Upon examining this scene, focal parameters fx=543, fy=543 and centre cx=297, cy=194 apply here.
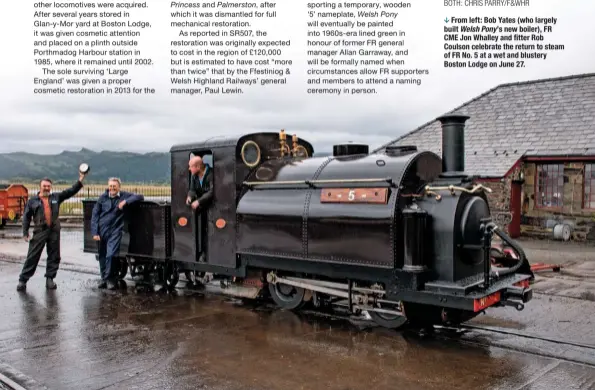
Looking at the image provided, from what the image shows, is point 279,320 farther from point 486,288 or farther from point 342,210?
point 486,288

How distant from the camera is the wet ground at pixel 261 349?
4891 millimetres

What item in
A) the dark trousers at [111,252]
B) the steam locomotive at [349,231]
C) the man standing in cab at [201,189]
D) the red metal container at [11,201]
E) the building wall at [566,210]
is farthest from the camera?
the red metal container at [11,201]

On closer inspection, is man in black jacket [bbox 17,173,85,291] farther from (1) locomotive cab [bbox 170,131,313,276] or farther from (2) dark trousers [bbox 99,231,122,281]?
(1) locomotive cab [bbox 170,131,313,276]

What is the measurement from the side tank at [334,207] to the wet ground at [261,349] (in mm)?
933

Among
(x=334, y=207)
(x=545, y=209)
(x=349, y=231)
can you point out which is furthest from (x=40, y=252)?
(x=545, y=209)

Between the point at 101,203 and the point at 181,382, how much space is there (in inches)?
210

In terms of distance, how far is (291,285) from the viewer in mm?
7449

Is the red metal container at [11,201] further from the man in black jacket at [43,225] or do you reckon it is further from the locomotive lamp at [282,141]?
the locomotive lamp at [282,141]

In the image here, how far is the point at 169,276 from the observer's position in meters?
9.17

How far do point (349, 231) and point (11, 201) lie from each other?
2058cm

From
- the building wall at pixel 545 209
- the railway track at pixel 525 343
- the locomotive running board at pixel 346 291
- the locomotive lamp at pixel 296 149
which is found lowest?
the railway track at pixel 525 343

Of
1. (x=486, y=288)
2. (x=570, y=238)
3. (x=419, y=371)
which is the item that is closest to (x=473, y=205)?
(x=486, y=288)

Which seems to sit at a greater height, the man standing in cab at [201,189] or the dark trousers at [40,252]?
the man standing in cab at [201,189]

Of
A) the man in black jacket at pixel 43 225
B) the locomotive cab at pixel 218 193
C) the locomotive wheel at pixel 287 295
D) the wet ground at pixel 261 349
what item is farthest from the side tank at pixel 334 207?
the man in black jacket at pixel 43 225
